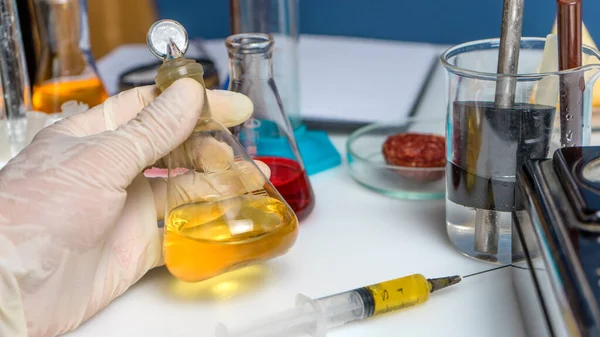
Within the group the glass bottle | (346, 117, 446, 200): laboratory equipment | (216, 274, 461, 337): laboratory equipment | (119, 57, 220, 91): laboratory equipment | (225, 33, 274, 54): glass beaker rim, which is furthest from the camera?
(119, 57, 220, 91): laboratory equipment

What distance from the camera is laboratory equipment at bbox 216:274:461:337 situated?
2.00 ft

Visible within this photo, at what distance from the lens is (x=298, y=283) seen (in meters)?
0.70

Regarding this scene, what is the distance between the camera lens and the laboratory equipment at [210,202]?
2.11 feet

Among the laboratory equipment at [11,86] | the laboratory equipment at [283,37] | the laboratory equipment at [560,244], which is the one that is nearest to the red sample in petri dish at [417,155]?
the laboratory equipment at [283,37]

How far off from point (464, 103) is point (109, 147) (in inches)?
12.8

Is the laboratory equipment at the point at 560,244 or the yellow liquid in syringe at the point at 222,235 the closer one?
the laboratory equipment at the point at 560,244

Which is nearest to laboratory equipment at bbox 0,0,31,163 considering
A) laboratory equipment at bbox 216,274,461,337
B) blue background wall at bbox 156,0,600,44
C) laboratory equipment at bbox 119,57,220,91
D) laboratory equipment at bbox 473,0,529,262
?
laboratory equipment at bbox 119,57,220,91

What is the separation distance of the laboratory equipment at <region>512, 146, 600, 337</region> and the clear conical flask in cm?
25

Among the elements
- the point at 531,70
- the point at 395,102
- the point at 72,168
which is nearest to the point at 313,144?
the point at 395,102

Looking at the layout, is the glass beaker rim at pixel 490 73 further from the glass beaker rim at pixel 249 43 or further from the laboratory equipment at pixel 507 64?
the glass beaker rim at pixel 249 43

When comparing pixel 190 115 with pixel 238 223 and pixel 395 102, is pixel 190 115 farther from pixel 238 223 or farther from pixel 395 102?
pixel 395 102

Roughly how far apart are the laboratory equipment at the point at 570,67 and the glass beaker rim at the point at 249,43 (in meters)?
0.30

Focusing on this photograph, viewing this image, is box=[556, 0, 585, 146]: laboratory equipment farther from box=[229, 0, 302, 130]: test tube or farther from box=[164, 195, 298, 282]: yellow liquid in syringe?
box=[229, 0, 302, 130]: test tube

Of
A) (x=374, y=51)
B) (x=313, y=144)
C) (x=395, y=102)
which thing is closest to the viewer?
(x=313, y=144)
